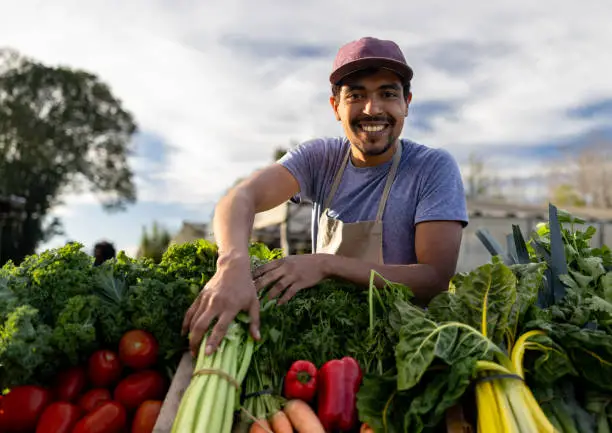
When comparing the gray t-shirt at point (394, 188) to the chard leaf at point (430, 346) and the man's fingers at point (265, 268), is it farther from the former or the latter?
the chard leaf at point (430, 346)

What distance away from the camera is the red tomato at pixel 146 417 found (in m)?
2.33

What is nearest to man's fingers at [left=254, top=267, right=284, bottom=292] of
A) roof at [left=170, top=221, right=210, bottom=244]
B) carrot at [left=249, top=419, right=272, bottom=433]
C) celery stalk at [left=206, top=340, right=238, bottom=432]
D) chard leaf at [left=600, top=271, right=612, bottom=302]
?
celery stalk at [left=206, top=340, right=238, bottom=432]

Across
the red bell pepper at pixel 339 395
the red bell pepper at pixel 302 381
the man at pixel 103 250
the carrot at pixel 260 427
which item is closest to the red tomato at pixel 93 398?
the carrot at pixel 260 427

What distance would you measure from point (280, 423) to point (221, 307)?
0.50m

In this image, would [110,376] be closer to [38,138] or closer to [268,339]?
[268,339]

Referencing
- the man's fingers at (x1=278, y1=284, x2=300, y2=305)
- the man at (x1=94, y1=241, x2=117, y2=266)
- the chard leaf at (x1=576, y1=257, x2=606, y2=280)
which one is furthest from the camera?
the man at (x1=94, y1=241, x2=117, y2=266)

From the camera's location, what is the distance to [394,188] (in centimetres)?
347

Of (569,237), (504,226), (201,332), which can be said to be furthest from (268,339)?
(504,226)

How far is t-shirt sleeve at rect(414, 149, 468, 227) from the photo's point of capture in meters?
3.25

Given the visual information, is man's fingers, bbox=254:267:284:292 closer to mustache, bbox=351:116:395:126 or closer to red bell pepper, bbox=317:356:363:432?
red bell pepper, bbox=317:356:363:432

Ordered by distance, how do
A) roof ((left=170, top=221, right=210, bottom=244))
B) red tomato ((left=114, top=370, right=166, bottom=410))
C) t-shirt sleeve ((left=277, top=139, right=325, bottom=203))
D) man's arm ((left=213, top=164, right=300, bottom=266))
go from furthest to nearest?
roof ((left=170, top=221, right=210, bottom=244)), t-shirt sleeve ((left=277, top=139, right=325, bottom=203)), man's arm ((left=213, top=164, right=300, bottom=266)), red tomato ((left=114, top=370, right=166, bottom=410))

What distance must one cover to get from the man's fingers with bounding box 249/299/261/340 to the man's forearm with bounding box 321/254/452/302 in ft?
1.42

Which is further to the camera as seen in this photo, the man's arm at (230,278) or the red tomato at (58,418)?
the man's arm at (230,278)

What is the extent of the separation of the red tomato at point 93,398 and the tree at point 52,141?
1077 inches
